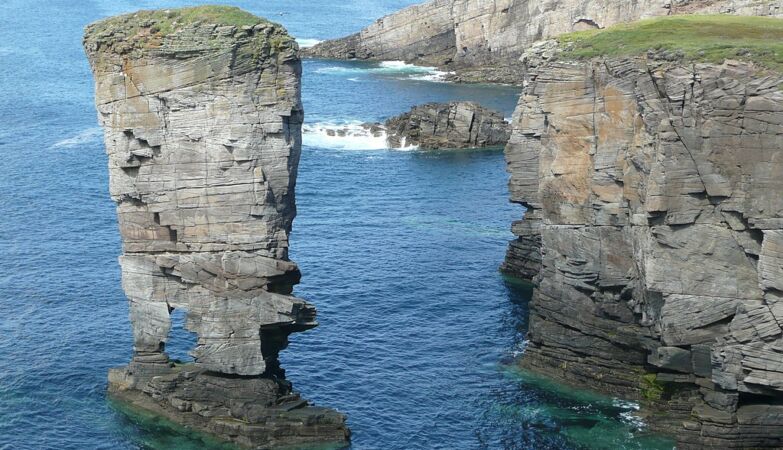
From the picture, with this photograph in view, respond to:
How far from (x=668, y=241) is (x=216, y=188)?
2630 centimetres

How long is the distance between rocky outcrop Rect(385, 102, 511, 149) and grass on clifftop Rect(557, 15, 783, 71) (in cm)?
6039

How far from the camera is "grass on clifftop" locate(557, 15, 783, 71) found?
72188 millimetres

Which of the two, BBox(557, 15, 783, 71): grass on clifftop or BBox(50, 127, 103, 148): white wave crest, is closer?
BBox(557, 15, 783, 71): grass on clifftop

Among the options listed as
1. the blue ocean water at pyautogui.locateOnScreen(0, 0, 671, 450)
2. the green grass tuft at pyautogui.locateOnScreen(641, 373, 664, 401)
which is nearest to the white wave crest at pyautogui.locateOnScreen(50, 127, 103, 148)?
the blue ocean water at pyautogui.locateOnScreen(0, 0, 671, 450)

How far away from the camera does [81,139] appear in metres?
146

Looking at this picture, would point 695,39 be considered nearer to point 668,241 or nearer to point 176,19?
point 668,241

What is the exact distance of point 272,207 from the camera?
7050 centimetres

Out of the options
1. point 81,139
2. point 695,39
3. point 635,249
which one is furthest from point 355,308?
point 81,139

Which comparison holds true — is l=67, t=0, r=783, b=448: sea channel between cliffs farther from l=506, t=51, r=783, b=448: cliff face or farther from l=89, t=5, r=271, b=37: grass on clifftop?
l=89, t=5, r=271, b=37: grass on clifftop

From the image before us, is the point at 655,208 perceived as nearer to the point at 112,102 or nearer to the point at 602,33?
the point at 602,33

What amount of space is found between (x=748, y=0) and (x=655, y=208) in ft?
270

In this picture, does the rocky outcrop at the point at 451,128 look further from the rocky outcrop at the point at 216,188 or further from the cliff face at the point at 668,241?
the rocky outcrop at the point at 216,188

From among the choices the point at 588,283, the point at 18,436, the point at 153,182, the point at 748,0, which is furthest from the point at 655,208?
the point at 748,0

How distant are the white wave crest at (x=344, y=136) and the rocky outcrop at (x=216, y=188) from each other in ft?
256
